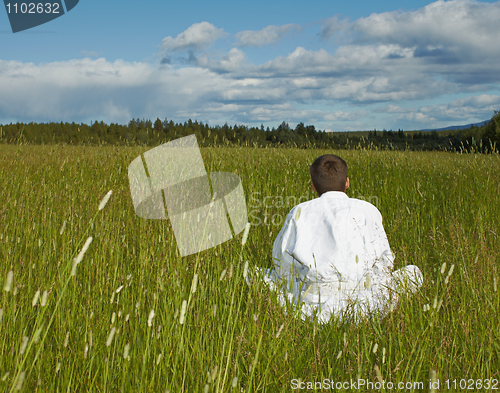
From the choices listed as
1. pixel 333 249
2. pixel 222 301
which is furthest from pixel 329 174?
pixel 222 301

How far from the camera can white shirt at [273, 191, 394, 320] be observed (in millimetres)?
2221

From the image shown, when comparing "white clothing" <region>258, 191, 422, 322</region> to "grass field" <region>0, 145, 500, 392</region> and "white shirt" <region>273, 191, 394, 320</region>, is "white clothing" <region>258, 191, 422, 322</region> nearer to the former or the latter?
"white shirt" <region>273, 191, 394, 320</region>

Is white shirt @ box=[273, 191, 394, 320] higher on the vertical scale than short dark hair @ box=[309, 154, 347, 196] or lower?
lower

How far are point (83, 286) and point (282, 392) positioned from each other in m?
1.48

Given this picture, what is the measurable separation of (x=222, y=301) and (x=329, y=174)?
119cm

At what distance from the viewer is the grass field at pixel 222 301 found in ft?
4.66

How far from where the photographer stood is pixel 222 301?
6.90 feet

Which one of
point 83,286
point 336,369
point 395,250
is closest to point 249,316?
point 336,369

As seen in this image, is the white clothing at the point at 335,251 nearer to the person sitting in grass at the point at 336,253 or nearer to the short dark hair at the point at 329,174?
the person sitting in grass at the point at 336,253

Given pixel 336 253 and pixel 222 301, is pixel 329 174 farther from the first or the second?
pixel 222 301

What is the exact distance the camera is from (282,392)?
1414 mm

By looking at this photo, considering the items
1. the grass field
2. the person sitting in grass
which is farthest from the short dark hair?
the grass field

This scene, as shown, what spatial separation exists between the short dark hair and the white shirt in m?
0.19

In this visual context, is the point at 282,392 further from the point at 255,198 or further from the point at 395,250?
the point at 255,198
